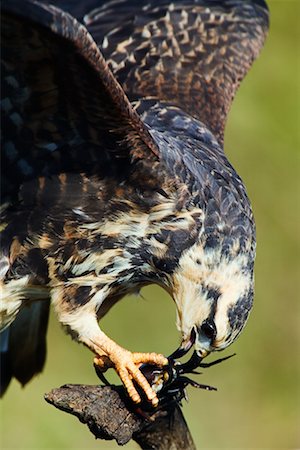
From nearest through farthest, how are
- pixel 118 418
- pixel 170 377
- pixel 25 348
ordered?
pixel 118 418, pixel 170 377, pixel 25 348

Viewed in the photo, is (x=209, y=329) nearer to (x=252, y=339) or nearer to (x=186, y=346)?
(x=186, y=346)

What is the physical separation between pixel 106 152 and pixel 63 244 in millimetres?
439

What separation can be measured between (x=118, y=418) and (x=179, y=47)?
243cm

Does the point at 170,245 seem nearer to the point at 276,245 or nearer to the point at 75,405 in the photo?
the point at 75,405

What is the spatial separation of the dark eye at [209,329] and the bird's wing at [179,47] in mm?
1407

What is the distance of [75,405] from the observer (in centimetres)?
564

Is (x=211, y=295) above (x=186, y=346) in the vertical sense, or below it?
above

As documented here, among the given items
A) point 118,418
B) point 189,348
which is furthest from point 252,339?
point 118,418

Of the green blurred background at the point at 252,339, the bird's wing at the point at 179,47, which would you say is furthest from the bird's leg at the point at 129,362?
the green blurred background at the point at 252,339

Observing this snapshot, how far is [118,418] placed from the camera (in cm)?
582

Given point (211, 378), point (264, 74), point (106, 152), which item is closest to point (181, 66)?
point (106, 152)

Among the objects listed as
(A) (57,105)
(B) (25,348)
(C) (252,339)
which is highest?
(A) (57,105)

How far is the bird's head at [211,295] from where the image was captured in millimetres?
6062

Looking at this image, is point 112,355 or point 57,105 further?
point 112,355
